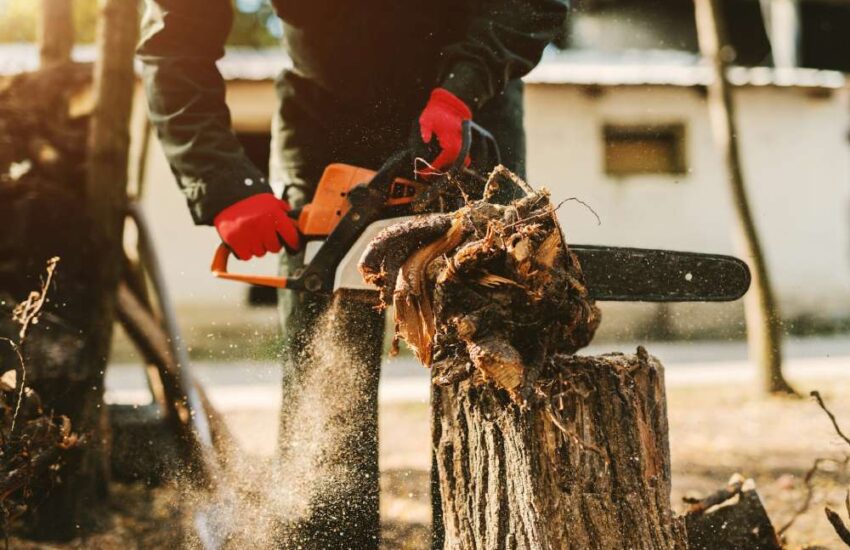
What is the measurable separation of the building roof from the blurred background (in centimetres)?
2

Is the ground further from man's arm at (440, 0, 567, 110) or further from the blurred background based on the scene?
man's arm at (440, 0, 567, 110)

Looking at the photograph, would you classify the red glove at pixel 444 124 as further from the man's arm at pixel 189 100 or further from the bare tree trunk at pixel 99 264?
the bare tree trunk at pixel 99 264

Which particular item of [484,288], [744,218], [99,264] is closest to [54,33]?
[99,264]

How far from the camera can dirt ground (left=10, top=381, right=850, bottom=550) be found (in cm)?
261

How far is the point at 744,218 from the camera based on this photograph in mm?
3693

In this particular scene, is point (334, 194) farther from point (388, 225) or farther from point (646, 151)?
point (646, 151)

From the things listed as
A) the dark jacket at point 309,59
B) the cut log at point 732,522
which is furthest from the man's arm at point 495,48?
the cut log at point 732,522

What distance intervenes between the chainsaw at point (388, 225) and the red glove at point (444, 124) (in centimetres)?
5

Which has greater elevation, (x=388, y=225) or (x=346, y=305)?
(x=388, y=225)

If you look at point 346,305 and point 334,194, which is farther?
point 346,305

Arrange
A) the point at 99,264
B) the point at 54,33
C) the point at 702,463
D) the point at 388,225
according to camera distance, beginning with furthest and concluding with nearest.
→ the point at 54,33
the point at 702,463
the point at 99,264
the point at 388,225

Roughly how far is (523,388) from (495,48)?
1.16 m

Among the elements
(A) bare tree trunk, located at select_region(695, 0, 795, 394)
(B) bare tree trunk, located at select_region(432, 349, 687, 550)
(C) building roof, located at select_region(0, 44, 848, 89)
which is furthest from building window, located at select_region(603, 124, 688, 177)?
(B) bare tree trunk, located at select_region(432, 349, 687, 550)

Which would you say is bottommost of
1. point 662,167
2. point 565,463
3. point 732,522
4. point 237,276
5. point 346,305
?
point 732,522
